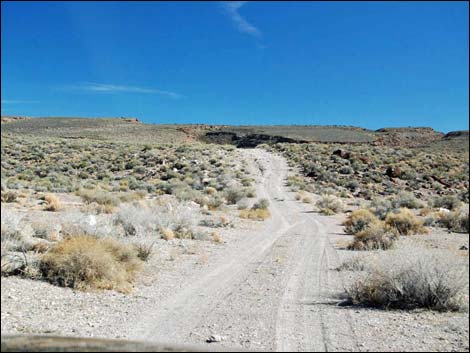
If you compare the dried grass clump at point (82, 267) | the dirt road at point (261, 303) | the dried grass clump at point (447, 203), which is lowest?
the dirt road at point (261, 303)

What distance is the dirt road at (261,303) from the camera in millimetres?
7254

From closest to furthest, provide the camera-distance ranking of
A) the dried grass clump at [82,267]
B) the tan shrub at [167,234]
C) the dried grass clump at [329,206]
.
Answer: the dried grass clump at [82,267] < the tan shrub at [167,234] < the dried grass clump at [329,206]

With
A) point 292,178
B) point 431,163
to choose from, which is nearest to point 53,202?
point 292,178

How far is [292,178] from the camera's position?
49.0m

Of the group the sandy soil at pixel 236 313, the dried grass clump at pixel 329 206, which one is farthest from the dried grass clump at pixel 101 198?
the dried grass clump at pixel 329 206

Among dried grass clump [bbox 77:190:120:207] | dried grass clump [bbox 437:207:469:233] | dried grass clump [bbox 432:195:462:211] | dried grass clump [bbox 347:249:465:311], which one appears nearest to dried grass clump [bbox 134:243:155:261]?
dried grass clump [bbox 347:249:465:311]

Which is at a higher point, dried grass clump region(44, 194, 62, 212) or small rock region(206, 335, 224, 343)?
dried grass clump region(44, 194, 62, 212)

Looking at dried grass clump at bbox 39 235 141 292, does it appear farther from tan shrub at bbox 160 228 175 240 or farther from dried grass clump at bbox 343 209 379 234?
dried grass clump at bbox 343 209 379 234

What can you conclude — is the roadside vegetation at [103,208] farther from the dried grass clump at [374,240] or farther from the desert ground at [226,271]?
the dried grass clump at [374,240]

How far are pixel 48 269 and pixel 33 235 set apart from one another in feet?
14.8

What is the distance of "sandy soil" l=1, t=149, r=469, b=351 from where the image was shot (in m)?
7.13

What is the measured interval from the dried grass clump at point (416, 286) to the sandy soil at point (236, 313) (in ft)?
1.09

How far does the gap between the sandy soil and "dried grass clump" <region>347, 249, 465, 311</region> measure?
0.33 m

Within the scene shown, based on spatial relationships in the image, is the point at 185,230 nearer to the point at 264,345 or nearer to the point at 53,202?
the point at 53,202
